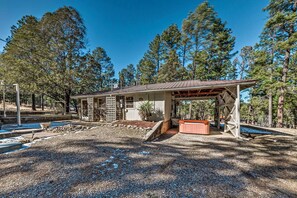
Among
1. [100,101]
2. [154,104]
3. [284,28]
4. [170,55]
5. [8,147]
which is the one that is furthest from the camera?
[170,55]

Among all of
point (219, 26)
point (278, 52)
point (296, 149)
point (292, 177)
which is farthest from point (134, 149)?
point (219, 26)

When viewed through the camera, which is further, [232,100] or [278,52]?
[278,52]

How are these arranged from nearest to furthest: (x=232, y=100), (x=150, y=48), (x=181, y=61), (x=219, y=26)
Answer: (x=232, y=100) → (x=219, y=26) → (x=181, y=61) → (x=150, y=48)

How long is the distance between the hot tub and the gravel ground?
2528 mm

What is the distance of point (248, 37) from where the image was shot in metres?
13.2

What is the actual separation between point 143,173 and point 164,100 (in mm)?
5494

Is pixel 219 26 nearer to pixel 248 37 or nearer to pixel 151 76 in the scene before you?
pixel 248 37

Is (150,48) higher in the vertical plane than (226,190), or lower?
higher

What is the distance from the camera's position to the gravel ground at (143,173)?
215 centimetres

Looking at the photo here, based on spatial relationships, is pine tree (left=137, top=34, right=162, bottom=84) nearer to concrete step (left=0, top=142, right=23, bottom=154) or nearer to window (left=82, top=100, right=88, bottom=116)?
window (left=82, top=100, right=88, bottom=116)

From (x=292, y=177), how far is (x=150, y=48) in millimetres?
20557

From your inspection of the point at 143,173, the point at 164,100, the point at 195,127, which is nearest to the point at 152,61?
the point at 164,100

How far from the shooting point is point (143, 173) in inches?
107

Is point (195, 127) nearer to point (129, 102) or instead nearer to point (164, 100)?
point (164, 100)
